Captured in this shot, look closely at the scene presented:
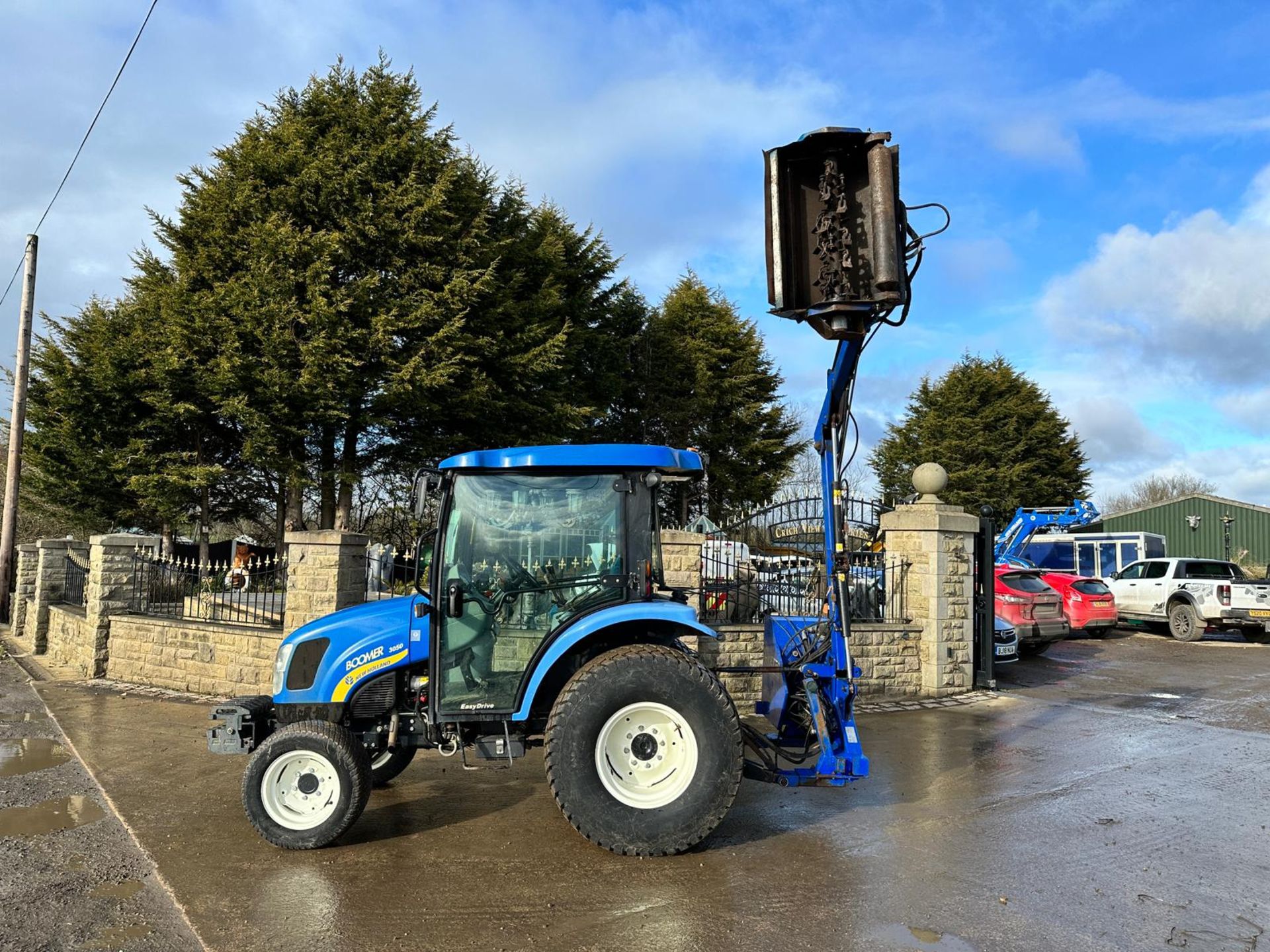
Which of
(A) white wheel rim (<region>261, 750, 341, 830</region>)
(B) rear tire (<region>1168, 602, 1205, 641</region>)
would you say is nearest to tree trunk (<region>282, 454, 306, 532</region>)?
(A) white wheel rim (<region>261, 750, 341, 830</region>)

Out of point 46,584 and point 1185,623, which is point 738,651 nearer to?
point 46,584

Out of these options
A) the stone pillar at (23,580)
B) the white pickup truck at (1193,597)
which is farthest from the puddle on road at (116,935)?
the white pickup truck at (1193,597)

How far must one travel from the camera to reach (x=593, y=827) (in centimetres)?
474

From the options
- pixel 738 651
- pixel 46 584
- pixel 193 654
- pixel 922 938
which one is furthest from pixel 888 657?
pixel 46 584

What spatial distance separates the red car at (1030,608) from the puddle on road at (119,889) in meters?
12.4

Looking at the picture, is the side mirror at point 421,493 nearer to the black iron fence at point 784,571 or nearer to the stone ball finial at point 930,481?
the black iron fence at point 784,571

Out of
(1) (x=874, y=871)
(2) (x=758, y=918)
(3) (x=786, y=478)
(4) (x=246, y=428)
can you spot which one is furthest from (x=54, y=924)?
(3) (x=786, y=478)

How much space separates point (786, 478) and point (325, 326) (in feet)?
59.4

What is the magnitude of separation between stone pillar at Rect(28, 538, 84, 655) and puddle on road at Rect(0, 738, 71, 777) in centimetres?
675

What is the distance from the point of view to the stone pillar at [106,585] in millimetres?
10820

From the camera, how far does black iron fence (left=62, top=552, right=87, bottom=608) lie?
13672 mm

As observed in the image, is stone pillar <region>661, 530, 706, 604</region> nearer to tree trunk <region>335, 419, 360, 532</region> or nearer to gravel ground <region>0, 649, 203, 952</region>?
gravel ground <region>0, 649, 203, 952</region>

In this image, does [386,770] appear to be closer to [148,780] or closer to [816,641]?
[148,780]

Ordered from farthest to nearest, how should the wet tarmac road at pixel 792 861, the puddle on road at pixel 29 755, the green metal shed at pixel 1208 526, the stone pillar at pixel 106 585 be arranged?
the green metal shed at pixel 1208 526, the stone pillar at pixel 106 585, the puddle on road at pixel 29 755, the wet tarmac road at pixel 792 861
